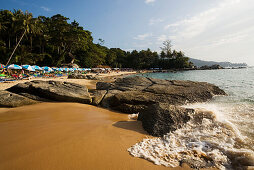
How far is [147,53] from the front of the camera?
8519cm

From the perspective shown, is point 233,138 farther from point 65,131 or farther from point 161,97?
point 65,131

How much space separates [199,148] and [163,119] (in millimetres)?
1253

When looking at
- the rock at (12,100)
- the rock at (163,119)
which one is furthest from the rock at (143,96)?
the rock at (12,100)

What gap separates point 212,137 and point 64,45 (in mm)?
48657

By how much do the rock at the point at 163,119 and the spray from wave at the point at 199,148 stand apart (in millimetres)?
193

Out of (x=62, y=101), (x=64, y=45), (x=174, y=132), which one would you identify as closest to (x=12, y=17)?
(x=64, y=45)

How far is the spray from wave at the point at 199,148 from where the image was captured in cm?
264

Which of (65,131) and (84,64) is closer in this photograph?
(65,131)

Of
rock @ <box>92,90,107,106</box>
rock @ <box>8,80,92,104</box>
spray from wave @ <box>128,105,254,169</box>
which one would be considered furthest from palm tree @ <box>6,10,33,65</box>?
spray from wave @ <box>128,105,254,169</box>

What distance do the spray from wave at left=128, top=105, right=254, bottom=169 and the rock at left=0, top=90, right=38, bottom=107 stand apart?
20.8 ft

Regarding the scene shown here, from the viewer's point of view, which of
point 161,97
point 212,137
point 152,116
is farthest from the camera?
point 161,97

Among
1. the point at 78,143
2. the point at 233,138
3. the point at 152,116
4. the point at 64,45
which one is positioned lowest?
the point at 233,138

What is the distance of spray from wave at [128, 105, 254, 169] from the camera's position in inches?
104

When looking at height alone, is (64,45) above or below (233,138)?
above
